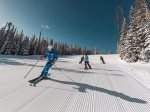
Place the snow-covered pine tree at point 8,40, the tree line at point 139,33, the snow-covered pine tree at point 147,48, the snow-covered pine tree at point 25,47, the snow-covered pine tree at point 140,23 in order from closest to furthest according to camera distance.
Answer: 1. the snow-covered pine tree at point 147,48
2. the tree line at point 139,33
3. the snow-covered pine tree at point 140,23
4. the snow-covered pine tree at point 8,40
5. the snow-covered pine tree at point 25,47

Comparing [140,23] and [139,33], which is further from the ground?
[140,23]

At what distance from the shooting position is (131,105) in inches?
222

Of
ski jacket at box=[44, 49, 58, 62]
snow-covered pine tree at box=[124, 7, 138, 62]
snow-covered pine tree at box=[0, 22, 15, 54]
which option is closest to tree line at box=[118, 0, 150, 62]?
snow-covered pine tree at box=[124, 7, 138, 62]

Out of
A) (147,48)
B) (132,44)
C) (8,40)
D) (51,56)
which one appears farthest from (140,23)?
(8,40)

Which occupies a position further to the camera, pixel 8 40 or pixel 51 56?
pixel 8 40

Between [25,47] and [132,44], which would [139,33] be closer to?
[132,44]

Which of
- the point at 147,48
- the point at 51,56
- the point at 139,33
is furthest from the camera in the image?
the point at 139,33

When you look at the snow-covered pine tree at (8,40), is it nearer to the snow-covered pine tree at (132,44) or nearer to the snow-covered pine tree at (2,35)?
the snow-covered pine tree at (2,35)

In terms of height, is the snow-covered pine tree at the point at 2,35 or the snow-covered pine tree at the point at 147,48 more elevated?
the snow-covered pine tree at the point at 2,35

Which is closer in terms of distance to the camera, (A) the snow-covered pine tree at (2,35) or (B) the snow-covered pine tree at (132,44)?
(B) the snow-covered pine tree at (132,44)

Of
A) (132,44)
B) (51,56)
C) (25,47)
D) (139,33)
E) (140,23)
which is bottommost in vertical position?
(51,56)

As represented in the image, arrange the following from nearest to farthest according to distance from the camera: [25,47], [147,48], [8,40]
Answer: [147,48]
[8,40]
[25,47]

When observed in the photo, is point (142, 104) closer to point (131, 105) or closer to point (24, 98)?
point (131, 105)

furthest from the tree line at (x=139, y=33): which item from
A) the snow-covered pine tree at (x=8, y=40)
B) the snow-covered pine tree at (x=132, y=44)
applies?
the snow-covered pine tree at (x=8, y=40)
